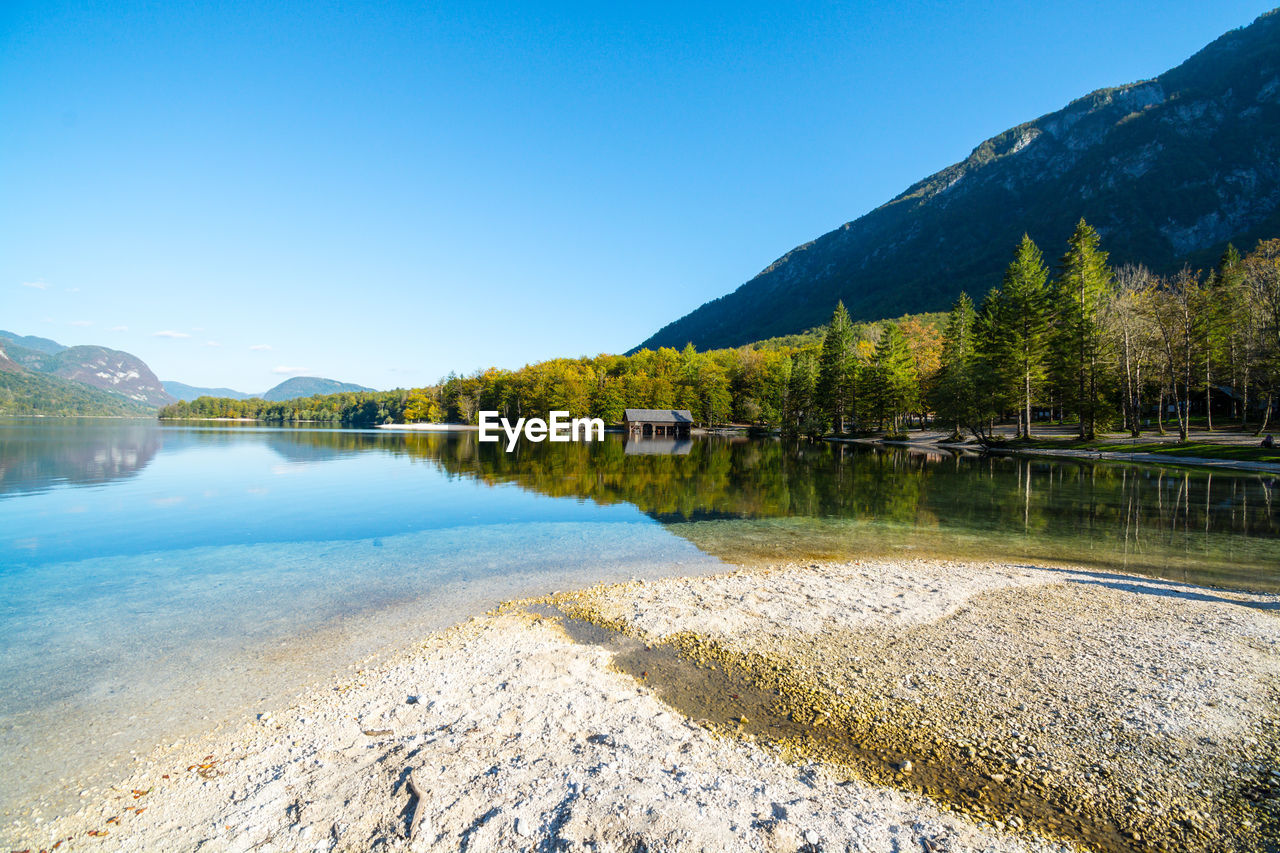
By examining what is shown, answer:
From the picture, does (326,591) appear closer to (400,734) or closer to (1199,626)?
(400,734)

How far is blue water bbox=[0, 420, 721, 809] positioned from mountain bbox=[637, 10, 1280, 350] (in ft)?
473

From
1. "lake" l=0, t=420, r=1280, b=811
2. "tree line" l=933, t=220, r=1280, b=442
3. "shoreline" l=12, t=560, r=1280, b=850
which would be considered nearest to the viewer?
"shoreline" l=12, t=560, r=1280, b=850

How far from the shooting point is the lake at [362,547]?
21.4 ft

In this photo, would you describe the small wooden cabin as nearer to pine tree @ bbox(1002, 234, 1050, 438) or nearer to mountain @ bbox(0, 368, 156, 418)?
pine tree @ bbox(1002, 234, 1050, 438)

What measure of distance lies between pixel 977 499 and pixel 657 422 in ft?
215

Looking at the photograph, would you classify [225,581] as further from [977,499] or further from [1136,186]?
[1136,186]

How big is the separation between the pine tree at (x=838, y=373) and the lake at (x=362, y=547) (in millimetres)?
40691

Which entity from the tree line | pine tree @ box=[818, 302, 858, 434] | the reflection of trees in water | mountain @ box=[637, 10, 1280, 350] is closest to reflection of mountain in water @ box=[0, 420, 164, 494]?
the reflection of trees in water

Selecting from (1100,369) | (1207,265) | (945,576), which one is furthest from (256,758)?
(1207,265)

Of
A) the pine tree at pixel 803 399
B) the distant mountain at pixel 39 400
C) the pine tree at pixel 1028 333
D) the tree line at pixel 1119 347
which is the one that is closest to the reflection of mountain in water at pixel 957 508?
the tree line at pixel 1119 347

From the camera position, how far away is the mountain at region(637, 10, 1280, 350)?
426 ft

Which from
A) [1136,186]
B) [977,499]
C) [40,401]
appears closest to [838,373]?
[977,499]

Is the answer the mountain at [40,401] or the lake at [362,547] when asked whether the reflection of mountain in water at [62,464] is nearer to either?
the lake at [362,547]

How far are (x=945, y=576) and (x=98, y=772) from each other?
42.2 feet
